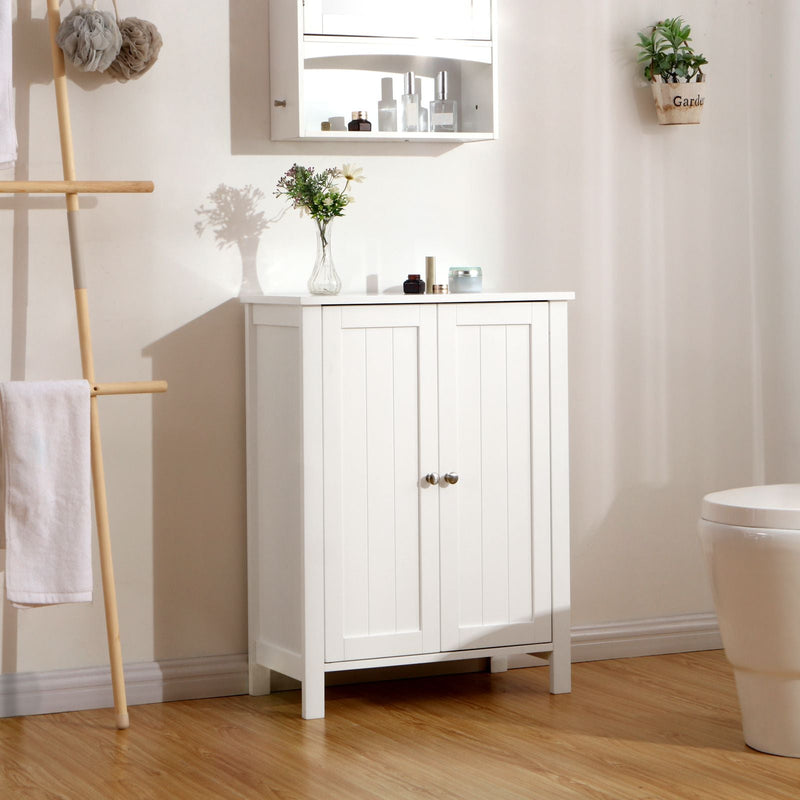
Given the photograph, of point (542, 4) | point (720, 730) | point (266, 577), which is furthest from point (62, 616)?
point (542, 4)

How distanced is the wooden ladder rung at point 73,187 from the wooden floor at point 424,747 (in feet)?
3.56

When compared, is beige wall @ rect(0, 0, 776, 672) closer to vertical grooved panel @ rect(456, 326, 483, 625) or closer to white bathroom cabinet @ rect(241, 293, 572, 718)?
white bathroom cabinet @ rect(241, 293, 572, 718)


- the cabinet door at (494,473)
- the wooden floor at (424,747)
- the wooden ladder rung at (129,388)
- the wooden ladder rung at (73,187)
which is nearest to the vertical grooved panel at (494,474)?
the cabinet door at (494,473)

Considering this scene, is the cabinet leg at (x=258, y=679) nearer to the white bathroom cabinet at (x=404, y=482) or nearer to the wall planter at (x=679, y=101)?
the white bathroom cabinet at (x=404, y=482)

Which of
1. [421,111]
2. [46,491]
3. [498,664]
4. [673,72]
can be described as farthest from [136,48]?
[498,664]

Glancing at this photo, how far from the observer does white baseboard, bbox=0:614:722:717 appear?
268 cm

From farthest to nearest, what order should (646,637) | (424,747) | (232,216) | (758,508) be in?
(646,637), (232,216), (424,747), (758,508)

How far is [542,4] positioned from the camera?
3020 mm

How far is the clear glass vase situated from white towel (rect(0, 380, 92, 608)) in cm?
53

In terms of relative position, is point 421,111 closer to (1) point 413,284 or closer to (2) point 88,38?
(1) point 413,284

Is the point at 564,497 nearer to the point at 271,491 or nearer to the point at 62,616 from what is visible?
the point at 271,491

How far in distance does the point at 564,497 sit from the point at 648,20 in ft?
3.95

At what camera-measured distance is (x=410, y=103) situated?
9.21 ft

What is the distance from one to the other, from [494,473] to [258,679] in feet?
2.29
